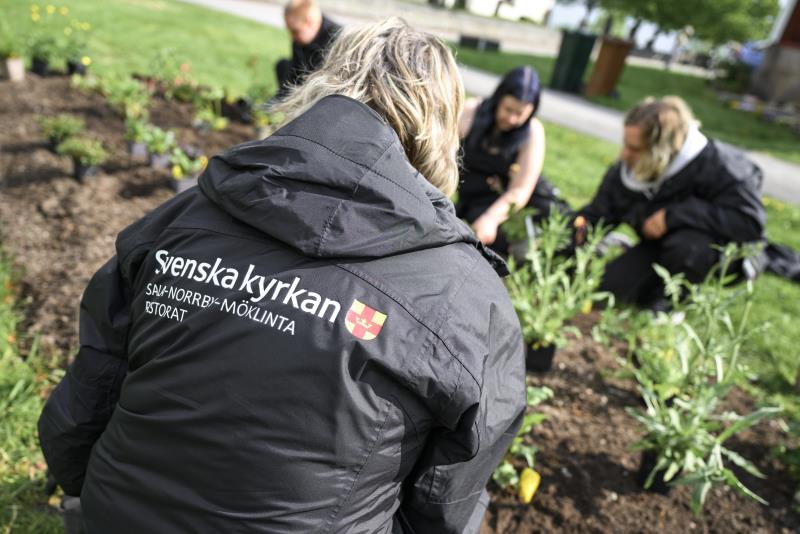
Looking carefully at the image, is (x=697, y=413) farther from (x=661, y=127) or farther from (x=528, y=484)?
(x=661, y=127)

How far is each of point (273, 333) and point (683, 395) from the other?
6.80ft

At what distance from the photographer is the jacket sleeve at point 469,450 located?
1.36m

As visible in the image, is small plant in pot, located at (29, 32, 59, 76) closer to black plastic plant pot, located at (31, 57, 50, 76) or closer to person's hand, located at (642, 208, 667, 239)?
black plastic plant pot, located at (31, 57, 50, 76)

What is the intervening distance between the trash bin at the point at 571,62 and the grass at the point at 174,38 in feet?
19.1

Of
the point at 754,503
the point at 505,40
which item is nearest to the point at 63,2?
the point at 754,503

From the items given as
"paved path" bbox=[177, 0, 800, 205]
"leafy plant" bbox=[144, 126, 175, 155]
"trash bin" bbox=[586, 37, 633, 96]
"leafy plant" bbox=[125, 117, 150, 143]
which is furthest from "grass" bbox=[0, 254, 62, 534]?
"trash bin" bbox=[586, 37, 633, 96]

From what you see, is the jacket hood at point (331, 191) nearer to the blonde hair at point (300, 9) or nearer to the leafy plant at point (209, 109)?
the blonde hair at point (300, 9)

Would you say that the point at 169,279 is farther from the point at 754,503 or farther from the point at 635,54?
the point at 635,54

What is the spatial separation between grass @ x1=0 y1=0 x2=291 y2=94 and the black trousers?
4142mm

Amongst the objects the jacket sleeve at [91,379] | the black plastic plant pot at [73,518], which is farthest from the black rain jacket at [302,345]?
the black plastic plant pot at [73,518]

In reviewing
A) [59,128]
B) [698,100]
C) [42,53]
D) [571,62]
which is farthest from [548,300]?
[698,100]

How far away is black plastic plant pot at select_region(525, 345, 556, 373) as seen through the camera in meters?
2.90

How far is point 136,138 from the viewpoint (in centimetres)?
459

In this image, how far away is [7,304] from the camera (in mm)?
2998
